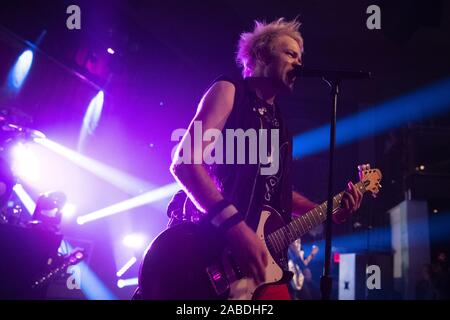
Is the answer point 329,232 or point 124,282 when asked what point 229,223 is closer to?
point 329,232

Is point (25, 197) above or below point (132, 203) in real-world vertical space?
below

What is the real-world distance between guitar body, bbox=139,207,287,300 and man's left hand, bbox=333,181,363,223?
753mm

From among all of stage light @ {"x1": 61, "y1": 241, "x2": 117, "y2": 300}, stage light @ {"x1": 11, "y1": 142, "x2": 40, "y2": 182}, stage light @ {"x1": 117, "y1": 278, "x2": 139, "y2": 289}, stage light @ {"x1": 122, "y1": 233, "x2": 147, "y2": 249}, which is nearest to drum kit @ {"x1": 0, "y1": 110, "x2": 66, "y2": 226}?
stage light @ {"x1": 11, "y1": 142, "x2": 40, "y2": 182}

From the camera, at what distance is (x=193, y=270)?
1.69m

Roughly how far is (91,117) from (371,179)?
7.12 m

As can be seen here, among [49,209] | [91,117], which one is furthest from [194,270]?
[91,117]

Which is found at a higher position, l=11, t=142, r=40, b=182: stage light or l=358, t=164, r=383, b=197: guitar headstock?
l=11, t=142, r=40, b=182: stage light

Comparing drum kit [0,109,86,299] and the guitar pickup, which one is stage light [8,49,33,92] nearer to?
drum kit [0,109,86,299]

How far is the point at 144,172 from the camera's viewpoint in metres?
9.27

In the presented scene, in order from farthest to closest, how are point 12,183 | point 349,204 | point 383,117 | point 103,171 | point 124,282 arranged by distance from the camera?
point 383,117
point 103,171
point 124,282
point 12,183
point 349,204

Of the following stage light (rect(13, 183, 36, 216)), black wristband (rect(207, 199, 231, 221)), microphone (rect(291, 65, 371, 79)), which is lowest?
black wristband (rect(207, 199, 231, 221))

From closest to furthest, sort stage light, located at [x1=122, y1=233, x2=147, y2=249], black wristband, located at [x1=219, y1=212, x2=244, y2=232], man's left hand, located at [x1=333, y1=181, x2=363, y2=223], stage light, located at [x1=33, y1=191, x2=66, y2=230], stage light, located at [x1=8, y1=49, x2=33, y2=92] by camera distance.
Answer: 1. black wristband, located at [x1=219, y1=212, x2=244, y2=232]
2. man's left hand, located at [x1=333, y1=181, x2=363, y2=223]
3. stage light, located at [x1=33, y1=191, x2=66, y2=230]
4. stage light, located at [x1=8, y1=49, x2=33, y2=92]
5. stage light, located at [x1=122, y1=233, x2=147, y2=249]

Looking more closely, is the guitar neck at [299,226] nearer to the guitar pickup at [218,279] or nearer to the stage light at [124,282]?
the guitar pickup at [218,279]

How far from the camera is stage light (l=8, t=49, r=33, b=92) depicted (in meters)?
6.50
